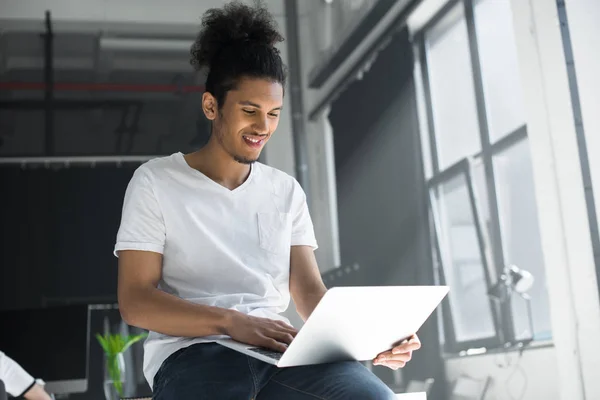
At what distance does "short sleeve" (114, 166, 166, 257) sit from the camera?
1.28m

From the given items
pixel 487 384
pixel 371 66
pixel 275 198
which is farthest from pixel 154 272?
pixel 371 66

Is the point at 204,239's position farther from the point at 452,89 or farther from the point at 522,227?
the point at 452,89

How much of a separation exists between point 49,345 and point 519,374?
7.82ft

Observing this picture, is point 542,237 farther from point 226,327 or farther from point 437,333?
point 226,327

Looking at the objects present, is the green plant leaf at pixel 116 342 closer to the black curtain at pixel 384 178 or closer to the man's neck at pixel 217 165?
the black curtain at pixel 384 178

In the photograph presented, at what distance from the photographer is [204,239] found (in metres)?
1.34

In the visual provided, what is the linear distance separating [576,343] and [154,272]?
2325mm

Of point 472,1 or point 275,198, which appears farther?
point 472,1

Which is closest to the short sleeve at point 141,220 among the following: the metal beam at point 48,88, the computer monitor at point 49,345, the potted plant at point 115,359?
the computer monitor at point 49,345

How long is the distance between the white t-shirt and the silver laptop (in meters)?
0.14

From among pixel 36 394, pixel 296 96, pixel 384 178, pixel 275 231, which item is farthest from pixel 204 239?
pixel 296 96

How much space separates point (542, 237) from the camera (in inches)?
126

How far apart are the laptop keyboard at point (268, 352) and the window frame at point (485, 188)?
2.49 meters

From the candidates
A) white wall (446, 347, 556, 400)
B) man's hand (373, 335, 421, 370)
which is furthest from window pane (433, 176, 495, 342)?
man's hand (373, 335, 421, 370)
